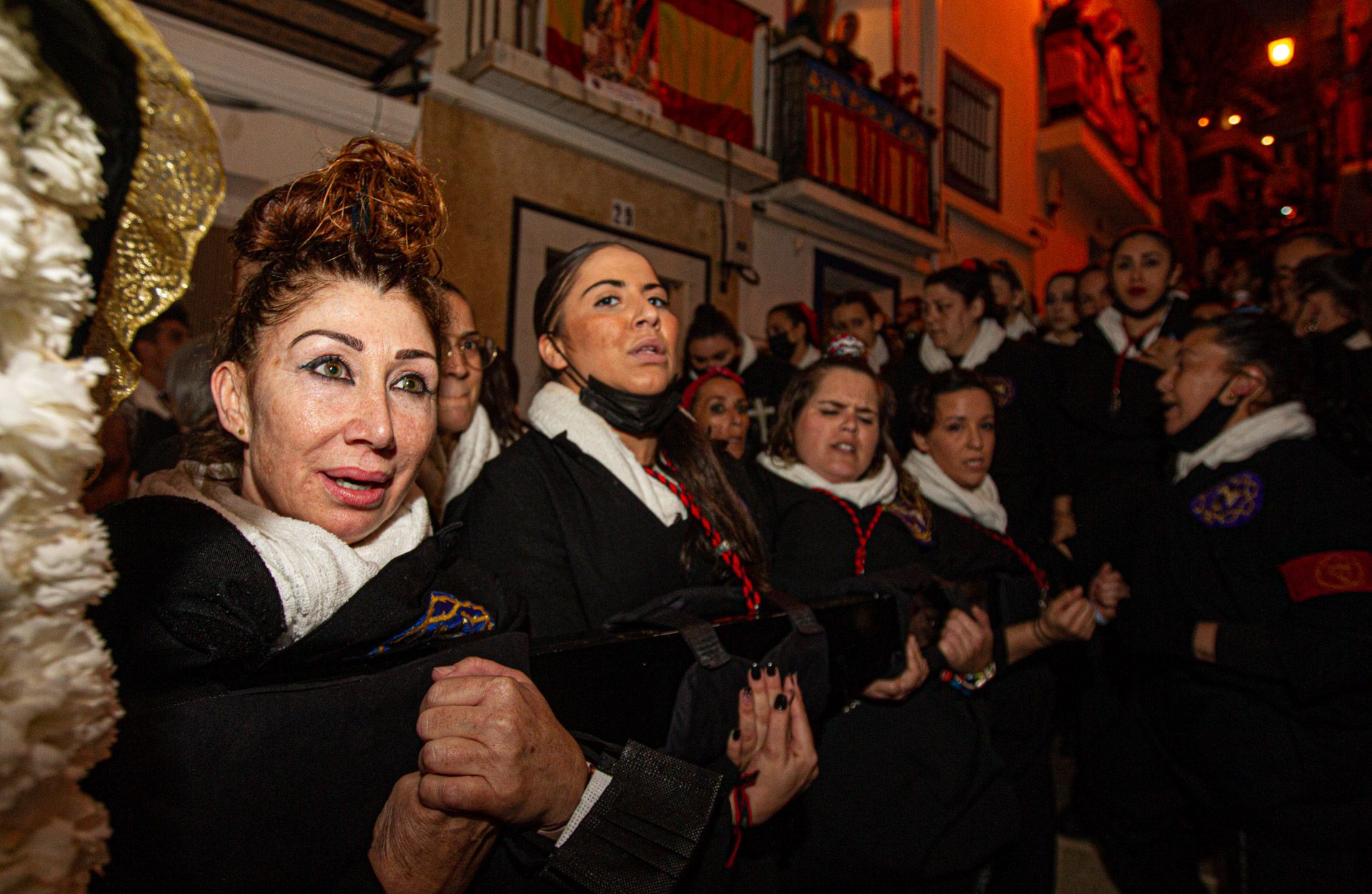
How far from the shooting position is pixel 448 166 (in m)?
5.25

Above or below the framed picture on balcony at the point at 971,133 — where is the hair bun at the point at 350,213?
below

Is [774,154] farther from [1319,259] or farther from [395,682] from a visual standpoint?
[395,682]

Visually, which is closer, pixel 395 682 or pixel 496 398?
pixel 395 682

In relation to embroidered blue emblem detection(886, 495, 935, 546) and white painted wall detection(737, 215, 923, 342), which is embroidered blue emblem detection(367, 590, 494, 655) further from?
white painted wall detection(737, 215, 923, 342)

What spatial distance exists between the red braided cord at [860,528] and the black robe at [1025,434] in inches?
52.8

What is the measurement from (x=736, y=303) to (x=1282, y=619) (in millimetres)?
5744

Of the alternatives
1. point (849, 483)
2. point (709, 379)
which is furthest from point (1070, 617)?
point (709, 379)

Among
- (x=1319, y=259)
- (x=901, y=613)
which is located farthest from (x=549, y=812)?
(x=1319, y=259)

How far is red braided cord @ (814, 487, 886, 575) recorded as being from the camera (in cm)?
223

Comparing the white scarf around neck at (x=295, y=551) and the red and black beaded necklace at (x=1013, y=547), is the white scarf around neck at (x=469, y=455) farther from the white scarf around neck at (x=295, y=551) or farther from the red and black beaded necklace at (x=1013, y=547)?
the red and black beaded necklace at (x=1013, y=547)

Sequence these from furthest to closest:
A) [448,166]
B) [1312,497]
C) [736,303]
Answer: [736,303]
[448,166]
[1312,497]

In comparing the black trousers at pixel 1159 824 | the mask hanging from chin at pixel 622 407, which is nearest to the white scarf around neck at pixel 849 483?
the mask hanging from chin at pixel 622 407

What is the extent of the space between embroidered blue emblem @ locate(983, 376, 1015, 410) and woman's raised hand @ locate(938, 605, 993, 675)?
1.90 metres

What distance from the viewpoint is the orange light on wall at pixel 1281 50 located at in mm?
13781
